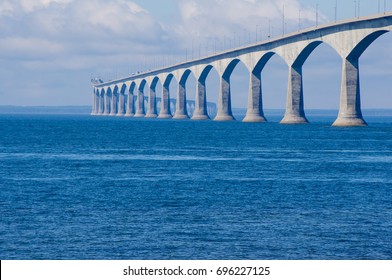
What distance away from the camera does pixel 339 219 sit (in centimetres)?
2947

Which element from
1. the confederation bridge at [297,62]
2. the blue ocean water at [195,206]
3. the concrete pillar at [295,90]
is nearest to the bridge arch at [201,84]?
the confederation bridge at [297,62]

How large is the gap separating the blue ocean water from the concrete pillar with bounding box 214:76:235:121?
8530 centimetres

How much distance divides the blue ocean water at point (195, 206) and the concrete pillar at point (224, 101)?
85.3 meters

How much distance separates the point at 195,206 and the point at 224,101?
385 feet

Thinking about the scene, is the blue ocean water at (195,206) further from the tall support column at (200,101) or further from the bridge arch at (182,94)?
the bridge arch at (182,94)

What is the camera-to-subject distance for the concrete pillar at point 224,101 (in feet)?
478

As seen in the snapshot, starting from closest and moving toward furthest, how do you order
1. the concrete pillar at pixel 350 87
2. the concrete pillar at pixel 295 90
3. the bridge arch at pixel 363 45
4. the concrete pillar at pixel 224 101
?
the bridge arch at pixel 363 45, the concrete pillar at pixel 350 87, the concrete pillar at pixel 295 90, the concrete pillar at pixel 224 101

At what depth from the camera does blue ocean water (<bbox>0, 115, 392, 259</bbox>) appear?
24.3m

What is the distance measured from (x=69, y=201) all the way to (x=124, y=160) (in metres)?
22.6

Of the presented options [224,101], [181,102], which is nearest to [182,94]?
[181,102]

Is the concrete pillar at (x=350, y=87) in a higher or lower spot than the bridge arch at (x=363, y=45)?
lower
